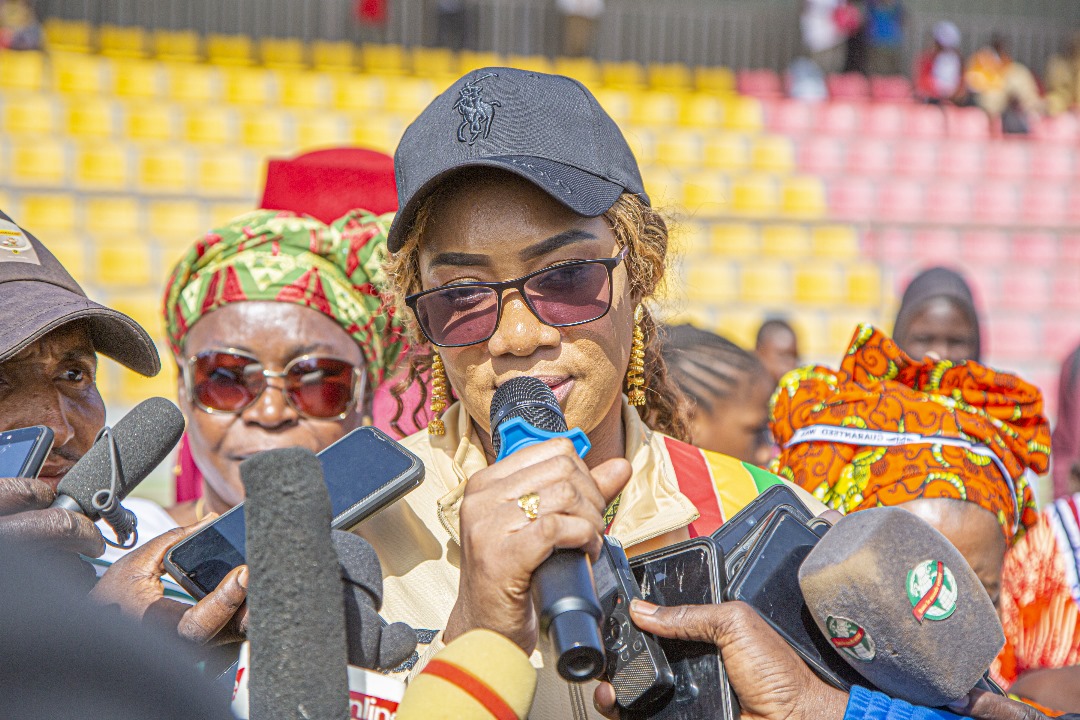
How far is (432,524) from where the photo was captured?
2146 mm

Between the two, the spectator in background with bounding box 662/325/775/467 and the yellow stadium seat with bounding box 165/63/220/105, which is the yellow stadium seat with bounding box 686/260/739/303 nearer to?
the yellow stadium seat with bounding box 165/63/220/105

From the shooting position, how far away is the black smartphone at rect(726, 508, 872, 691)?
160 centimetres

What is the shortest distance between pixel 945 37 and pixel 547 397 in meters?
15.6

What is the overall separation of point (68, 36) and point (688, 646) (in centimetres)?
1419

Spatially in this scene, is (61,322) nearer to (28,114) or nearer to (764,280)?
(764,280)

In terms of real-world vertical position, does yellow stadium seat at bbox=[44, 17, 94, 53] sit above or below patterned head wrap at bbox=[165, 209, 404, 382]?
above

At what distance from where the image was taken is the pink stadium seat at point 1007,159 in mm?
14445

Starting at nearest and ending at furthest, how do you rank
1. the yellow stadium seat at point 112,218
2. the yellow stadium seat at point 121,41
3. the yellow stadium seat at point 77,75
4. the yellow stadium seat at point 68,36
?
the yellow stadium seat at point 112,218 → the yellow stadium seat at point 77,75 → the yellow stadium seat at point 68,36 → the yellow stadium seat at point 121,41

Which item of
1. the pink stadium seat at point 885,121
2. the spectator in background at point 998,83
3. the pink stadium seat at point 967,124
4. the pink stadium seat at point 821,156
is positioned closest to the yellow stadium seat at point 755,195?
the pink stadium seat at point 821,156

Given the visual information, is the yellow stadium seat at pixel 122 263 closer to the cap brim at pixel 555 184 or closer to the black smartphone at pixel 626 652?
the cap brim at pixel 555 184

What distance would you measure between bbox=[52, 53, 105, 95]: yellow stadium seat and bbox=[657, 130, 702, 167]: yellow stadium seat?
6.44 m

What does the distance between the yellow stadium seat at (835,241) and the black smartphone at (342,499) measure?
9.45 metres

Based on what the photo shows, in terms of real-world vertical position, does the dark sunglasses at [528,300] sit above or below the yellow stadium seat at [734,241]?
above

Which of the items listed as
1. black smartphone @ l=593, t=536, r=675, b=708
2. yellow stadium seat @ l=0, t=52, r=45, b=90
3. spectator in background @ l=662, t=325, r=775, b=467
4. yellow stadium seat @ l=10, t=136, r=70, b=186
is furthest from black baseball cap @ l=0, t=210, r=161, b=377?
yellow stadium seat @ l=0, t=52, r=45, b=90
